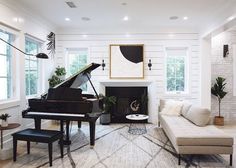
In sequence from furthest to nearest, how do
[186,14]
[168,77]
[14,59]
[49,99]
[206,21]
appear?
[168,77] < [206,21] < [186,14] < [14,59] < [49,99]

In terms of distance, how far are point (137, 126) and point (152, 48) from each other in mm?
2510

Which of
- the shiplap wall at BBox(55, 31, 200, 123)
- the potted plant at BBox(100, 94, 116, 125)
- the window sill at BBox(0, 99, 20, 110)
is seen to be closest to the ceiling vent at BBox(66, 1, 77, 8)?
the shiplap wall at BBox(55, 31, 200, 123)

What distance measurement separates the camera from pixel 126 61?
672cm

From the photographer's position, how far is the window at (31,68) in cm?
519

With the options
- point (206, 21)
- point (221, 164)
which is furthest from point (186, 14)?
point (221, 164)

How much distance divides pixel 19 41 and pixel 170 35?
443 cm

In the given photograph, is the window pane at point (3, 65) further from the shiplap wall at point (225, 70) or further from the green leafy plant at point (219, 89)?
the shiplap wall at point (225, 70)

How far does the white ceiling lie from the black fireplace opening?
198 centimetres

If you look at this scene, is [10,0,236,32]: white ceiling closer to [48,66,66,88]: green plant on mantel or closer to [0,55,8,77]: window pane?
[0,55,8,77]: window pane

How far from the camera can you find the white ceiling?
4545 mm

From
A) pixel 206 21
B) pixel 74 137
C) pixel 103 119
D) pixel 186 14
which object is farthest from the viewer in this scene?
pixel 103 119

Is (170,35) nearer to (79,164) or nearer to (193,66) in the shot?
(193,66)

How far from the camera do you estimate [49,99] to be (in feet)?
13.8

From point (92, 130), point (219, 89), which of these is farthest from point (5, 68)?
point (219, 89)
